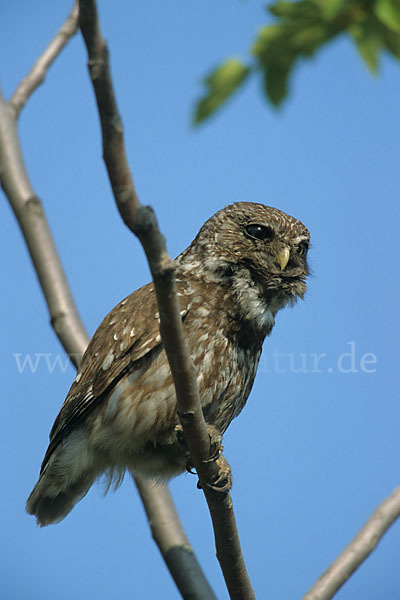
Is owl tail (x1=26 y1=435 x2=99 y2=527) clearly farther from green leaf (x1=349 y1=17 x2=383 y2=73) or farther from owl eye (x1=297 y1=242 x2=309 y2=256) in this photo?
green leaf (x1=349 y1=17 x2=383 y2=73)

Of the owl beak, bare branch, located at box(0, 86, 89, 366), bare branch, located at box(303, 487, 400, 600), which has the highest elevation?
bare branch, located at box(0, 86, 89, 366)

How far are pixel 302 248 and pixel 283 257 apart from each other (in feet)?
1.31

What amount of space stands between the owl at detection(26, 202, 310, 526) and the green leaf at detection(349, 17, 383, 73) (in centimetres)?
232

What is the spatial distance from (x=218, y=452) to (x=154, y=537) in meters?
1.52

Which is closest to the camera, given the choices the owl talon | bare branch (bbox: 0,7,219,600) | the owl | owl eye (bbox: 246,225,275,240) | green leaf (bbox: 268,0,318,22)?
green leaf (bbox: 268,0,318,22)

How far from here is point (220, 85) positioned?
1793 millimetres

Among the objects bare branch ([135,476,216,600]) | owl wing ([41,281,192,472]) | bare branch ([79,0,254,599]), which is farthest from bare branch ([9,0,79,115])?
bare branch ([79,0,254,599])

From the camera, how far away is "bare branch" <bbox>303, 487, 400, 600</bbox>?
11.8ft

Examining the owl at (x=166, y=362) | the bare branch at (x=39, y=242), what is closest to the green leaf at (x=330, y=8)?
the owl at (x=166, y=362)

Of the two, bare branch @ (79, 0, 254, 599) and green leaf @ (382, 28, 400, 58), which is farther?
bare branch @ (79, 0, 254, 599)

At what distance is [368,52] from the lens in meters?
1.63

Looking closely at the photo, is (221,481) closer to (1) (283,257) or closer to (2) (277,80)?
(1) (283,257)

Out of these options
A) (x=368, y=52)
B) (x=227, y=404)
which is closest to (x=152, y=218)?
(x=368, y=52)

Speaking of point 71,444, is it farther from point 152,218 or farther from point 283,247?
point 152,218
